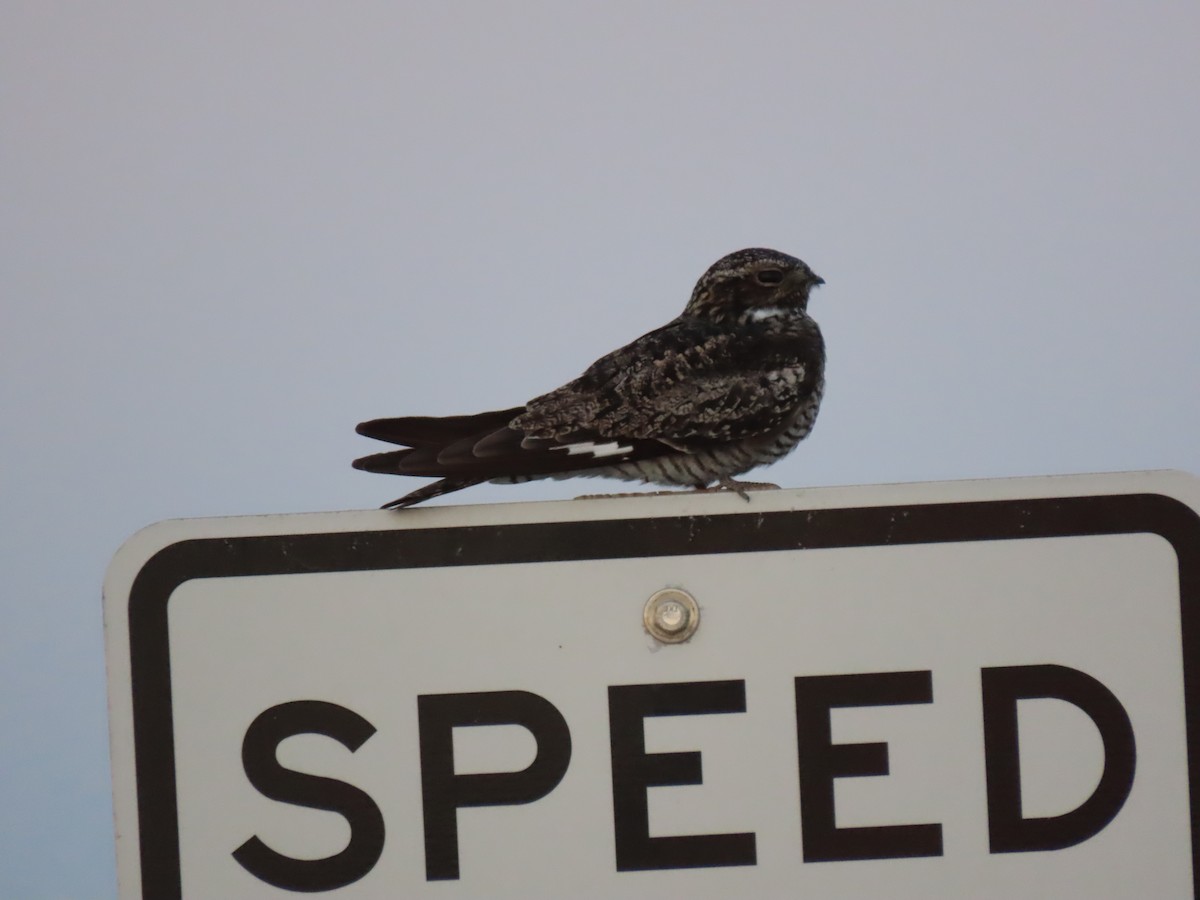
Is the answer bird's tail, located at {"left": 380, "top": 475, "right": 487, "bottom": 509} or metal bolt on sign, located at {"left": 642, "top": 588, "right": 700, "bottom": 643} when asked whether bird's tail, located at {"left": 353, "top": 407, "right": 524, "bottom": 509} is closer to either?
bird's tail, located at {"left": 380, "top": 475, "right": 487, "bottom": 509}

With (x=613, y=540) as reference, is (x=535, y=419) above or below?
above

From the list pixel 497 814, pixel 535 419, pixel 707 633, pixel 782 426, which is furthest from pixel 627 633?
pixel 782 426

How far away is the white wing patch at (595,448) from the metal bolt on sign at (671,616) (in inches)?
30.4

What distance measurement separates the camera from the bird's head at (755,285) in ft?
11.1

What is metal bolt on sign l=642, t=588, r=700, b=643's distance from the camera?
1543mm

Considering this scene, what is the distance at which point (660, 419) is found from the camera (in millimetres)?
2578

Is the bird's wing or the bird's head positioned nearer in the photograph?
the bird's wing

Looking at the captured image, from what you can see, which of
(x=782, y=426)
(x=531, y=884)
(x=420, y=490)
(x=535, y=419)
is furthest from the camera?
(x=782, y=426)

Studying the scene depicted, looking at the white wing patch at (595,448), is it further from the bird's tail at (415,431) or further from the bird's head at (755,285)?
the bird's head at (755,285)

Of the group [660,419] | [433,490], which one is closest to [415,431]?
[433,490]

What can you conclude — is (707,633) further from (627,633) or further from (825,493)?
(825,493)

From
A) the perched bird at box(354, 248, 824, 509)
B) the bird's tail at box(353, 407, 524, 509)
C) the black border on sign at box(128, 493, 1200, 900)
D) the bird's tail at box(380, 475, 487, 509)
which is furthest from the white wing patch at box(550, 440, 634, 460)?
the black border on sign at box(128, 493, 1200, 900)

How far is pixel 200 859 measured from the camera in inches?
60.4

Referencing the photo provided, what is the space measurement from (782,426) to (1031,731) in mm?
1393
